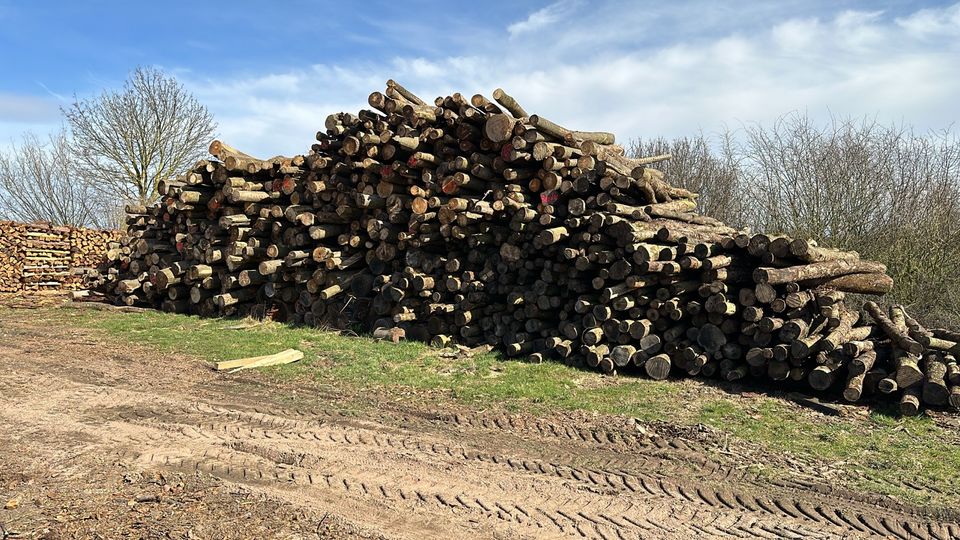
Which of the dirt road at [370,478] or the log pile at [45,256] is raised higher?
the log pile at [45,256]

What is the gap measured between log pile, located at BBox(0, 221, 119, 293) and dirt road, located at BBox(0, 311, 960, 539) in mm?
15332

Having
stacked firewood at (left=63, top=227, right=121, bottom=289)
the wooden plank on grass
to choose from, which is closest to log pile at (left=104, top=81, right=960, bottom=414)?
the wooden plank on grass

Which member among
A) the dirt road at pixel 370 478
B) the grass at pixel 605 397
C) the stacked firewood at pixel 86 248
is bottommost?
the dirt road at pixel 370 478

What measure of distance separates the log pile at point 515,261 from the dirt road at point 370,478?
248cm

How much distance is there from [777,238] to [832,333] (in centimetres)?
133

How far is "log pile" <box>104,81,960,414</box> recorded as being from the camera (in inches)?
340

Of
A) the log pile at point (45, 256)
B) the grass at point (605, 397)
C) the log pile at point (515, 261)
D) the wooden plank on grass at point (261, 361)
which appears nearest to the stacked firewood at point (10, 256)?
the log pile at point (45, 256)

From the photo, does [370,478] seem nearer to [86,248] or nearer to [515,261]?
[515,261]

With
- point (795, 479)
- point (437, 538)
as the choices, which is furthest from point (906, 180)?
point (437, 538)

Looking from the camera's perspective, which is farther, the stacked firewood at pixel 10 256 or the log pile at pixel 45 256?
the log pile at pixel 45 256

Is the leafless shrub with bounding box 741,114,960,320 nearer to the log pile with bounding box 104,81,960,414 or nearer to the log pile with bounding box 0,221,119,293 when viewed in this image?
the log pile with bounding box 104,81,960,414

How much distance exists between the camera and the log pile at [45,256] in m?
20.8

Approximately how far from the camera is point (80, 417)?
690cm

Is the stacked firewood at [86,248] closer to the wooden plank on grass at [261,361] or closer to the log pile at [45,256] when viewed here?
the log pile at [45,256]
